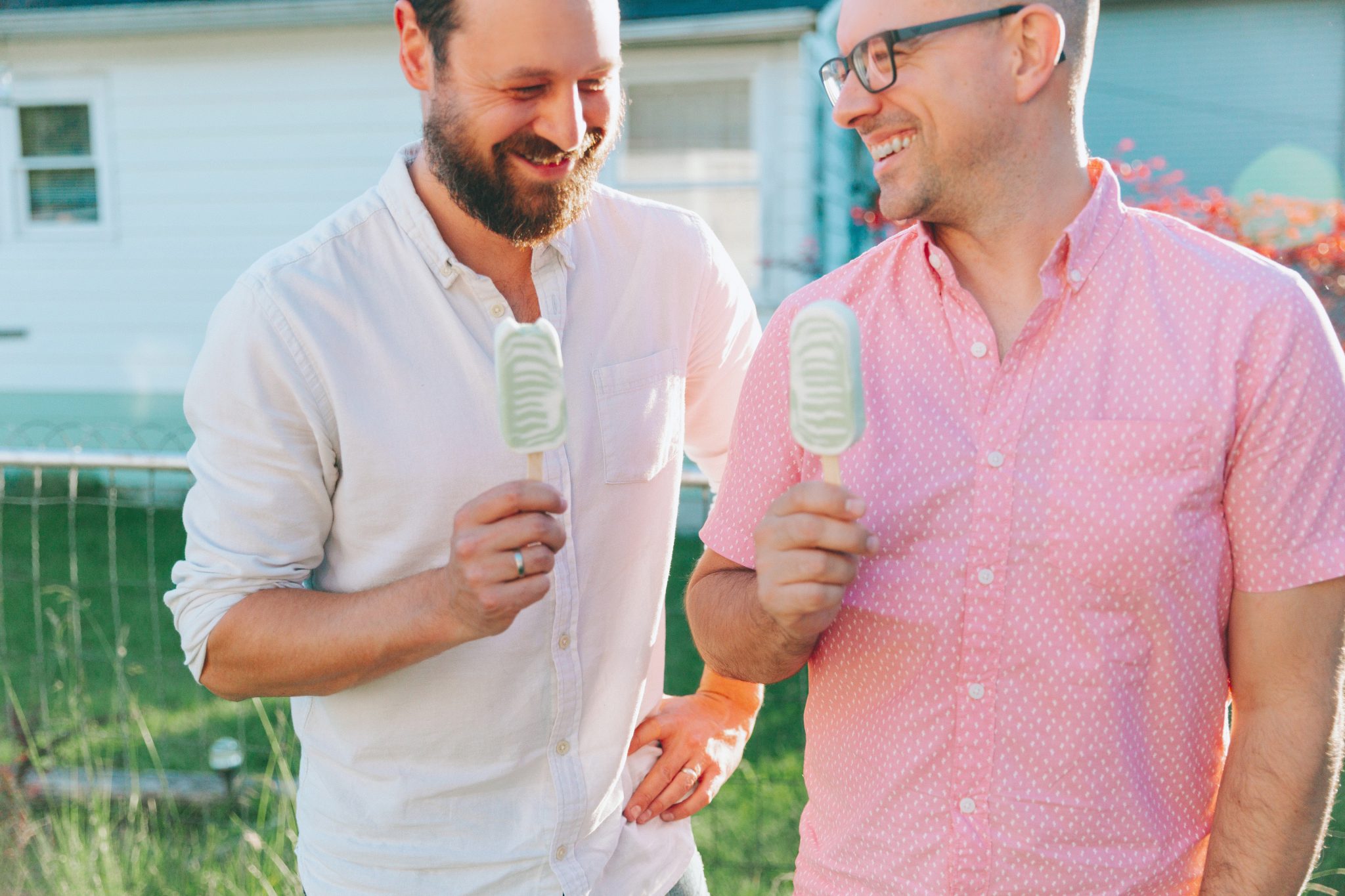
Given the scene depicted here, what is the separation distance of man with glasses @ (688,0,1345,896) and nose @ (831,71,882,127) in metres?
0.01

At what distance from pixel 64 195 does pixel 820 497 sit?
1090 centimetres

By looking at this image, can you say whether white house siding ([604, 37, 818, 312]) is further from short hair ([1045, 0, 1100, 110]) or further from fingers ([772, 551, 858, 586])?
fingers ([772, 551, 858, 586])

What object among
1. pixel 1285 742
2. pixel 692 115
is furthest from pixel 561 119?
pixel 692 115

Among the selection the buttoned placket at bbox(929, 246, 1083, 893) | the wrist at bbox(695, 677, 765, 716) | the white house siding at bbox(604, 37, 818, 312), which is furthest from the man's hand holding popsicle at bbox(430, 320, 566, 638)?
the white house siding at bbox(604, 37, 818, 312)

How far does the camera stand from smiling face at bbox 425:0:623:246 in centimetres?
212

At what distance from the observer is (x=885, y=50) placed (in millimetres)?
1996

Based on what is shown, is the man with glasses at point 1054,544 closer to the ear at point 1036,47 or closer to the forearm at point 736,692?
the ear at point 1036,47

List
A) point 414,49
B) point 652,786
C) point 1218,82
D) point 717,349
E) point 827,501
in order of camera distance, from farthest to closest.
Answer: point 1218,82, point 717,349, point 652,786, point 414,49, point 827,501

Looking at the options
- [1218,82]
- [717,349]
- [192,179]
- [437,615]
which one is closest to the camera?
[437,615]

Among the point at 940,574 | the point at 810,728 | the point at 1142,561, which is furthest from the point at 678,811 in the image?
the point at 1142,561

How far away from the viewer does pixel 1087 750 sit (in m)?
1.84

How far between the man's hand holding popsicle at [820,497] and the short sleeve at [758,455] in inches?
10.7

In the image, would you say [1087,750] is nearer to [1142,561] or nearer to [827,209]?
[1142,561]

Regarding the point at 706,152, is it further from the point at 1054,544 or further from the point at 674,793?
the point at 1054,544
